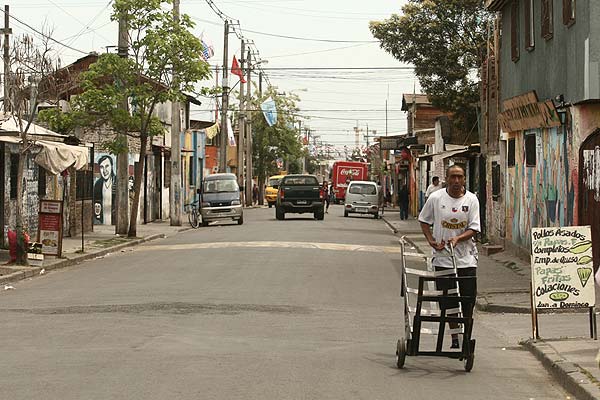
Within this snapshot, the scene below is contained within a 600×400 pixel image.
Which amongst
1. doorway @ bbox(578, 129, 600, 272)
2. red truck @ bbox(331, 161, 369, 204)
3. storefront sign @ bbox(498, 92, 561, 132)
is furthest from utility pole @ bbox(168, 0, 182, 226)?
Result: red truck @ bbox(331, 161, 369, 204)

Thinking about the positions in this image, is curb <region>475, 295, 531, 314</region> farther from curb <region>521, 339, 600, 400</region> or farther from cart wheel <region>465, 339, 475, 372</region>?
cart wheel <region>465, 339, 475, 372</region>

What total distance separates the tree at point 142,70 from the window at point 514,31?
31.0ft

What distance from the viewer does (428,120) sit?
247 ft

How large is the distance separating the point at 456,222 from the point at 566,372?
1.99 meters

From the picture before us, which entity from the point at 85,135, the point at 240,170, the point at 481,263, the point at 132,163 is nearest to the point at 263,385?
the point at 481,263

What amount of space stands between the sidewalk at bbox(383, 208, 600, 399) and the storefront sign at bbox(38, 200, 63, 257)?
9.33 metres

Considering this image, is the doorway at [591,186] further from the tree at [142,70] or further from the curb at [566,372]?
the tree at [142,70]

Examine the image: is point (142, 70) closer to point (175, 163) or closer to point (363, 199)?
point (175, 163)

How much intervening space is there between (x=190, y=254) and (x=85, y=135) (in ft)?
54.8

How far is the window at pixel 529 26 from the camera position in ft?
78.9

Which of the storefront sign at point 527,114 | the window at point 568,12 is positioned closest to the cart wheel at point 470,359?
the window at point 568,12

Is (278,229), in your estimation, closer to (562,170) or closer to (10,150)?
(10,150)

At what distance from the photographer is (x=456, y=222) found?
36.1ft

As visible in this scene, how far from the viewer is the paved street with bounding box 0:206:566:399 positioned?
9.20m
